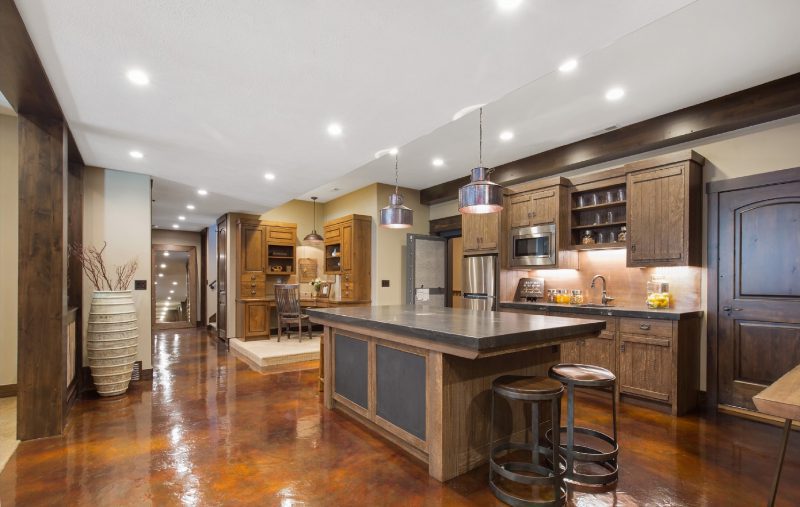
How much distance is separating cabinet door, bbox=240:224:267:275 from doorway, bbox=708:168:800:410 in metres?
6.79

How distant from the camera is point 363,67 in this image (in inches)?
94.6

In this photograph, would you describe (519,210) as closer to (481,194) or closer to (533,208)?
(533,208)

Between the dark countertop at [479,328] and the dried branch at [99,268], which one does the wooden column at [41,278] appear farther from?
the dark countertop at [479,328]

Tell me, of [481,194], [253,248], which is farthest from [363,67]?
[253,248]

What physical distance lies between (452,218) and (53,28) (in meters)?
5.58

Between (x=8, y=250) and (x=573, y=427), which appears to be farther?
(x=8, y=250)

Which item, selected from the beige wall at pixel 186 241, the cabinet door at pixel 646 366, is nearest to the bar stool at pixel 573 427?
the cabinet door at pixel 646 366

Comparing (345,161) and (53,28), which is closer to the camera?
(53,28)

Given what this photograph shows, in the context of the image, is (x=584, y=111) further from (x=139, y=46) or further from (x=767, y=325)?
(x=139, y=46)

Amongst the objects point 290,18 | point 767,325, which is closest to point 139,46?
point 290,18

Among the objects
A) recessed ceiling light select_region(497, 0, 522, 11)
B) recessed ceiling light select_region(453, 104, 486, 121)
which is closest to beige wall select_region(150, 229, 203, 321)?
recessed ceiling light select_region(453, 104, 486, 121)

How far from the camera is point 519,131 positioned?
426 centimetres

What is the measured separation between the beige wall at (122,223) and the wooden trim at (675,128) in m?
4.84

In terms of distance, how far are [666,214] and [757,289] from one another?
0.98 meters
